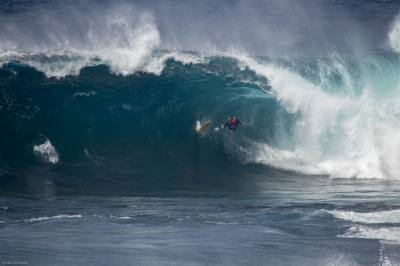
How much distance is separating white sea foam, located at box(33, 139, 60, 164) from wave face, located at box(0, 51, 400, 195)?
0.03 m

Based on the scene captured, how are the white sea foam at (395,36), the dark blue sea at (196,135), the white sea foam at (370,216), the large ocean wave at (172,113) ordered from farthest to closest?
the white sea foam at (395,36), the large ocean wave at (172,113), the white sea foam at (370,216), the dark blue sea at (196,135)

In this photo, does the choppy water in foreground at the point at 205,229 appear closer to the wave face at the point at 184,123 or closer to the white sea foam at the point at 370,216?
the white sea foam at the point at 370,216

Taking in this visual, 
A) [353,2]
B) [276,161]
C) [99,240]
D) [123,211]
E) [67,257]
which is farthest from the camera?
[353,2]

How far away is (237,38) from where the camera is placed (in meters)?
34.8

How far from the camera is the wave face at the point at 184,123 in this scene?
888 inches

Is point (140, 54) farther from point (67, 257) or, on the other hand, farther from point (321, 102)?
point (67, 257)

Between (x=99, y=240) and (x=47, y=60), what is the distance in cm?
1562

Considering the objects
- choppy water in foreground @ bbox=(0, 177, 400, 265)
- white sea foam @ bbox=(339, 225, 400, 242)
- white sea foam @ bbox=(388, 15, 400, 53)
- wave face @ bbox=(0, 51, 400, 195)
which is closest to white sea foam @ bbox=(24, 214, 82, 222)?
choppy water in foreground @ bbox=(0, 177, 400, 265)

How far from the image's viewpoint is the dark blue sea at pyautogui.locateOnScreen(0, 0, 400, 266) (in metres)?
13.9

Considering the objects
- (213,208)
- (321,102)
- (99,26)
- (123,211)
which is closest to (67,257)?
(123,211)

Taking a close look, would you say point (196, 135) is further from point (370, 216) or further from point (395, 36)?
point (395, 36)

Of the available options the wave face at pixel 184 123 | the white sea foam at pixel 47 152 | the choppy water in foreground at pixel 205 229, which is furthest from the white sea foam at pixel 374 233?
the white sea foam at pixel 47 152

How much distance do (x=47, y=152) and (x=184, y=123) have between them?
5.09m

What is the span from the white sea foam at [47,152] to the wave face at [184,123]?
0.03 metres
